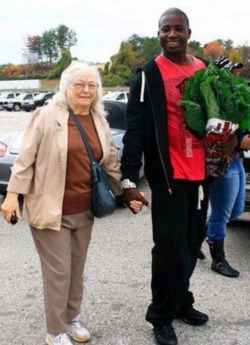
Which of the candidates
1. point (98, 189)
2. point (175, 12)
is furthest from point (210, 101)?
point (98, 189)

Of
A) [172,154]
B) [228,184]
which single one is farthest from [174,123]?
[228,184]

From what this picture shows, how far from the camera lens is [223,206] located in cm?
378

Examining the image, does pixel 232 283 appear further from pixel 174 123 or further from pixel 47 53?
pixel 47 53

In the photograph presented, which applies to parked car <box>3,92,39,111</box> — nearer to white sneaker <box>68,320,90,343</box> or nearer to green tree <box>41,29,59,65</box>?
white sneaker <box>68,320,90,343</box>

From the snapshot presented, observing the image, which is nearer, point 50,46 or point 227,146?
point 227,146

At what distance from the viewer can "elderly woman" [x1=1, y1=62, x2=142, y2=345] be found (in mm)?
2531

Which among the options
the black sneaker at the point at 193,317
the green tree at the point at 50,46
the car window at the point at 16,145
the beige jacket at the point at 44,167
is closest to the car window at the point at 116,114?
the car window at the point at 16,145

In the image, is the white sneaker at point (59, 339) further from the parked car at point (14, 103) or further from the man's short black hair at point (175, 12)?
the parked car at point (14, 103)

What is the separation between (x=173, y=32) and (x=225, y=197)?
5.30 ft

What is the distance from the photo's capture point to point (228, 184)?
145 inches

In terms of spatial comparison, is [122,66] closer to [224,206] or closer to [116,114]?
[116,114]

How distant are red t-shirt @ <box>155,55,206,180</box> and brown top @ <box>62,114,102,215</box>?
436mm

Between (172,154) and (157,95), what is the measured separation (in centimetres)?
34

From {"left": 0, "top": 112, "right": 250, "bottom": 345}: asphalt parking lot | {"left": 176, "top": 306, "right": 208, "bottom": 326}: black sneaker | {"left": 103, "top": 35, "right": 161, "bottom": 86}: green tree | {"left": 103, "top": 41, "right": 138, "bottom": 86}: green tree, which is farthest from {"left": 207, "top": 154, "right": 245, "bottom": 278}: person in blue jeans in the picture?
{"left": 103, "top": 35, "right": 161, "bottom": 86}: green tree
